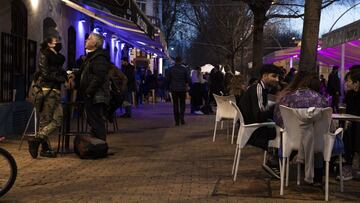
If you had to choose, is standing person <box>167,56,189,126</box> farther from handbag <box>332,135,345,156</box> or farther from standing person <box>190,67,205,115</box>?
handbag <box>332,135,345,156</box>

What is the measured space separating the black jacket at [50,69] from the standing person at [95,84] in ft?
1.28

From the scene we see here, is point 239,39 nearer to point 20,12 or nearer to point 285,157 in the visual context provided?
point 20,12

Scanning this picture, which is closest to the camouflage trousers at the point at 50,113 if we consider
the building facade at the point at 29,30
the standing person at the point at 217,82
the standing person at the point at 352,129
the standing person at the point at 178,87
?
the building facade at the point at 29,30

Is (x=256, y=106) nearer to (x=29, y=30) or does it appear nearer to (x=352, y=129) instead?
(x=352, y=129)

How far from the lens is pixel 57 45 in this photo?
935cm

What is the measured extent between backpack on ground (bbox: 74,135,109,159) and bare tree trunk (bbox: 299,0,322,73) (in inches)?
149

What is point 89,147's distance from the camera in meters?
9.04

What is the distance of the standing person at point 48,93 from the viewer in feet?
29.9

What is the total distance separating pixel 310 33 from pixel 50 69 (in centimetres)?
454

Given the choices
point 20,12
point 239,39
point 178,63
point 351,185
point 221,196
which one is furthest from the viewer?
point 239,39

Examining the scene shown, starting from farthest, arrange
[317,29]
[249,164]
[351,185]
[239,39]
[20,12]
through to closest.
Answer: [239,39], [20,12], [317,29], [249,164], [351,185]

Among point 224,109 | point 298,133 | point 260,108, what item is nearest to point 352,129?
point 260,108

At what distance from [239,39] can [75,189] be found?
33738 mm

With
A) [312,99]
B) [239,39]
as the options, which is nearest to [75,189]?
[312,99]
